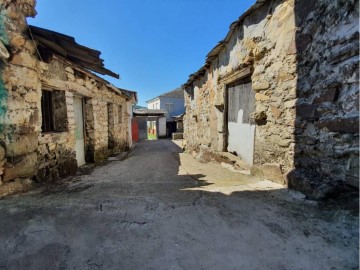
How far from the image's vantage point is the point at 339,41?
2.12 meters

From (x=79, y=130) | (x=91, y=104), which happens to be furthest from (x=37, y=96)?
(x=91, y=104)

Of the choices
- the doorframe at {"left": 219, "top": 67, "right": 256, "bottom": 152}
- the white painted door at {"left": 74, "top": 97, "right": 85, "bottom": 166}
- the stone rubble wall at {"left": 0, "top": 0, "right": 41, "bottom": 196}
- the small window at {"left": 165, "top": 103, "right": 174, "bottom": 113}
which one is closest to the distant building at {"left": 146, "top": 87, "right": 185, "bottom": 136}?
the small window at {"left": 165, "top": 103, "right": 174, "bottom": 113}

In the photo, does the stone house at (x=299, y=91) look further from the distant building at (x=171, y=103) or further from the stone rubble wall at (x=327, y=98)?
the distant building at (x=171, y=103)

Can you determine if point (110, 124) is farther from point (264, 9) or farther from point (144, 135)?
point (144, 135)

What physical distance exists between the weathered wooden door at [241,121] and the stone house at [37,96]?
2916 millimetres

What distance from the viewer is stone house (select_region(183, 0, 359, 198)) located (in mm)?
2059

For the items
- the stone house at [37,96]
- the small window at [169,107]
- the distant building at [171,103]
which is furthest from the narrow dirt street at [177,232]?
the small window at [169,107]

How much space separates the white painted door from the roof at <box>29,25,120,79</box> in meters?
1.13

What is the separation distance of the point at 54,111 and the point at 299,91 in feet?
14.5

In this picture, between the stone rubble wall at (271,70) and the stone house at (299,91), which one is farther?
the stone rubble wall at (271,70)

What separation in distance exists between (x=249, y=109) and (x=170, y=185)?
2.25 m

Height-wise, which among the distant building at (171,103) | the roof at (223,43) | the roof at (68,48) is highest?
the distant building at (171,103)

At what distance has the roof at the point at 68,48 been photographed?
3.34 m

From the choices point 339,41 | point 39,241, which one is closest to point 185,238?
point 39,241
